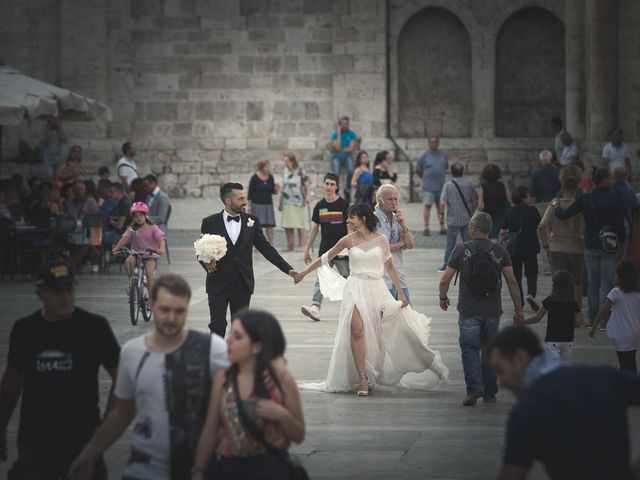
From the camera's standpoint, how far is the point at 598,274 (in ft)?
53.9

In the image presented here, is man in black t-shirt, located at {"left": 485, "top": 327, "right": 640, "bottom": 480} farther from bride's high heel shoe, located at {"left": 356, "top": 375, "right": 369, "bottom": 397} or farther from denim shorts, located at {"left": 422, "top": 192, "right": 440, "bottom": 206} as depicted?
denim shorts, located at {"left": 422, "top": 192, "right": 440, "bottom": 206}

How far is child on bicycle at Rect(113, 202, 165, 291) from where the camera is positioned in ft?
58.4

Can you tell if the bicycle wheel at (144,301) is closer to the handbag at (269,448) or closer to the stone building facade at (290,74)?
the handbag at (269,448)

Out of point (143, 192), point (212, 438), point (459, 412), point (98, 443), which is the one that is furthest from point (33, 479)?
point (143, 192)

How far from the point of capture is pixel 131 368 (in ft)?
22.2

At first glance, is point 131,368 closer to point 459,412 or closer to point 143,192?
point 459,412

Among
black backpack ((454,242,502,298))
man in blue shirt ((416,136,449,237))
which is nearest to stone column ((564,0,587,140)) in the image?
man in blue shirt ((416,136,449,237))

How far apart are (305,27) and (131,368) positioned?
1122 inches

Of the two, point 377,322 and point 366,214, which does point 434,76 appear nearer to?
point 366,214

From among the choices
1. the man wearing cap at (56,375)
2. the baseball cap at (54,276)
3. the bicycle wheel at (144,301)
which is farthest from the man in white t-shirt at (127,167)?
the man wearing cap at (56,375)

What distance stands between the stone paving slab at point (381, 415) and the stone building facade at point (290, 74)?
15044 mm

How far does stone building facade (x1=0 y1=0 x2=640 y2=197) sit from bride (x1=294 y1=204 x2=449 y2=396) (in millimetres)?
20604

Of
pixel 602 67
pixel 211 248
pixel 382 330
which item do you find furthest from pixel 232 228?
pixel 602 67

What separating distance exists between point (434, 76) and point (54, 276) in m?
28.3
